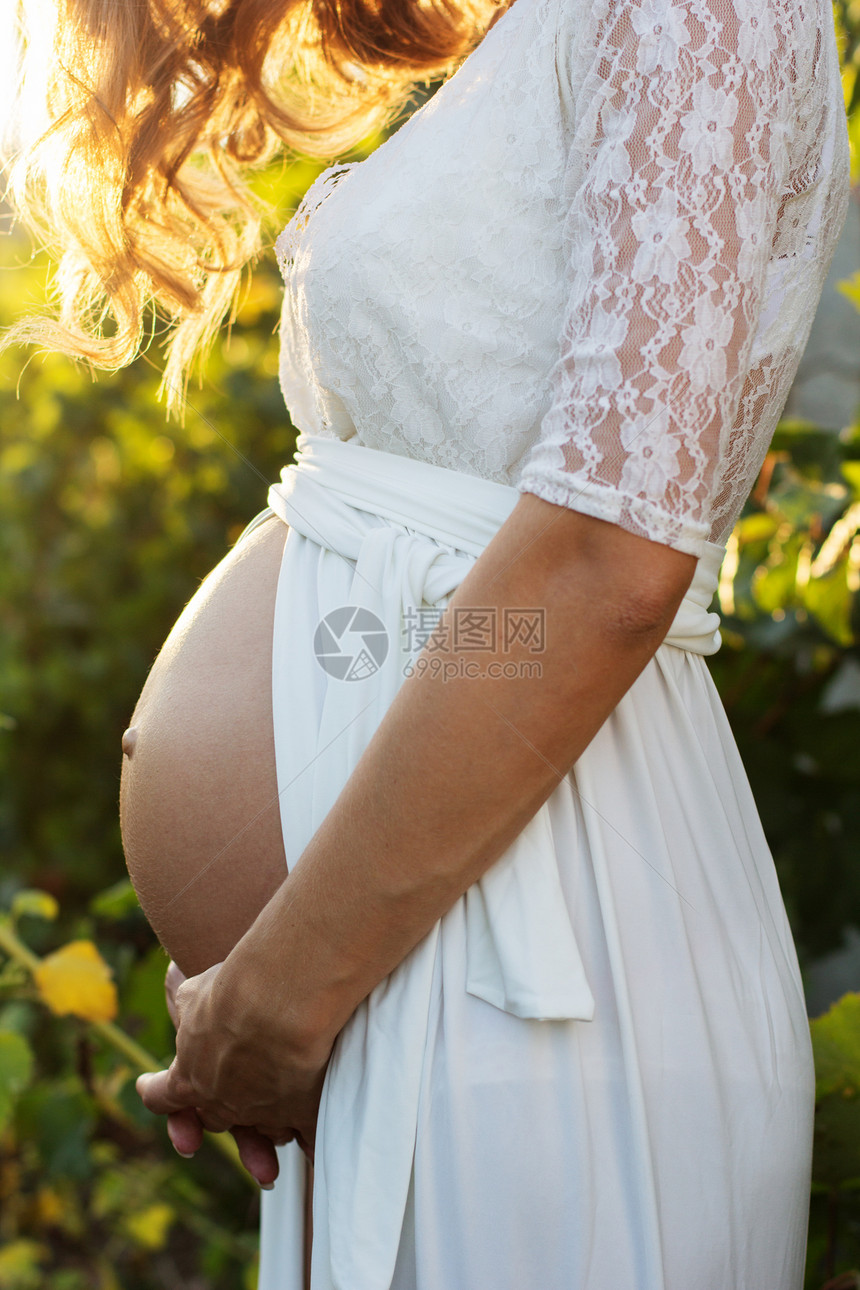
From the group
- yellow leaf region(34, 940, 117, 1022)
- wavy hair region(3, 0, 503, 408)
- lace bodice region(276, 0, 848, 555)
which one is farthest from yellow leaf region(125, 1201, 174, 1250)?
lace bodice region(276, 0, 848, 555)

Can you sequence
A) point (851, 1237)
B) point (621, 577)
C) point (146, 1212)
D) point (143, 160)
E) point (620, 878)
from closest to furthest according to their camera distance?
point (621, 577) < point (620, 878) < point (143, 160) < point (851, 1237) < point (146, 1212)

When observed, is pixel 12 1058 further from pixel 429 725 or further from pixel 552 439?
pixel 552 439

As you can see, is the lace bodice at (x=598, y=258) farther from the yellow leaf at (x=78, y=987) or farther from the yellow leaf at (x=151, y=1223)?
the yellow leaf at (x=151, y=1223)

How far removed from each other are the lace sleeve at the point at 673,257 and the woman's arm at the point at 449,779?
28 millimetres

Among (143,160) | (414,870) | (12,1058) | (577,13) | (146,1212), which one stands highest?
(143,160)

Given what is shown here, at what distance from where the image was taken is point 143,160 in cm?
91

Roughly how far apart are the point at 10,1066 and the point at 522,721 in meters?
0.86

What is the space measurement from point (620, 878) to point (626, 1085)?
127 mm

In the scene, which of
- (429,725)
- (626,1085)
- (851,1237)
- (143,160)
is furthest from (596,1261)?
(143,160)

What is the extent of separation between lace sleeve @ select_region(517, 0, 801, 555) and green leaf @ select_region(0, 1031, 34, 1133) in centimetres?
93

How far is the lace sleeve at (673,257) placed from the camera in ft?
1.72

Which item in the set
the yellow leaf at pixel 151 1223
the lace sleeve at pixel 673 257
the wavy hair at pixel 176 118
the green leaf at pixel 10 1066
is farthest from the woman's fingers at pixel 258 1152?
the yellow leaf at pixel 151 1223

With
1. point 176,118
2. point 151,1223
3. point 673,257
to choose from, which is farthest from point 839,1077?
point 151,1223

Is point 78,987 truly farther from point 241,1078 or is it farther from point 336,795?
point 336,795
